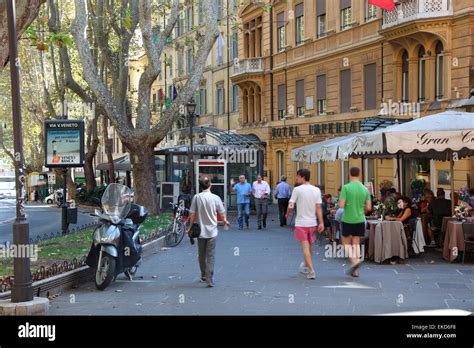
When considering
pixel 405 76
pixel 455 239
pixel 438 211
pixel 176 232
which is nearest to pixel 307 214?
pixel 455 239

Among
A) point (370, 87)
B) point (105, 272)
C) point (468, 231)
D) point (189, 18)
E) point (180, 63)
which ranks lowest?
point (105, 272)

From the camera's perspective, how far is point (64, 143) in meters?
20.2

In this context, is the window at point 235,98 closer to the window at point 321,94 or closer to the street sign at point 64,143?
the window at point 321,94

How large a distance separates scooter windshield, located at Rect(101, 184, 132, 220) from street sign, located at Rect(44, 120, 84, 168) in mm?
8540

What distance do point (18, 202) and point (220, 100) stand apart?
41.2m

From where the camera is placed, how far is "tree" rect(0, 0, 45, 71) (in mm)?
10133

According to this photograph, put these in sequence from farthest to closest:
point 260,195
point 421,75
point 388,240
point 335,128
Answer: point 335,128
point 421,75
point 260,195
point 388,240

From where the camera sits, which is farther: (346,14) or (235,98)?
(235,98)

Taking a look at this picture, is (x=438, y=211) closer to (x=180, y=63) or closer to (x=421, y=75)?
(x=421, y=75)

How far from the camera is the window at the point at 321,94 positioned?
1352 inches

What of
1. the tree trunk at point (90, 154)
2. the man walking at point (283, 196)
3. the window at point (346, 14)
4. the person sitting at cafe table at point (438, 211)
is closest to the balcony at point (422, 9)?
the window at point (346, 14)
